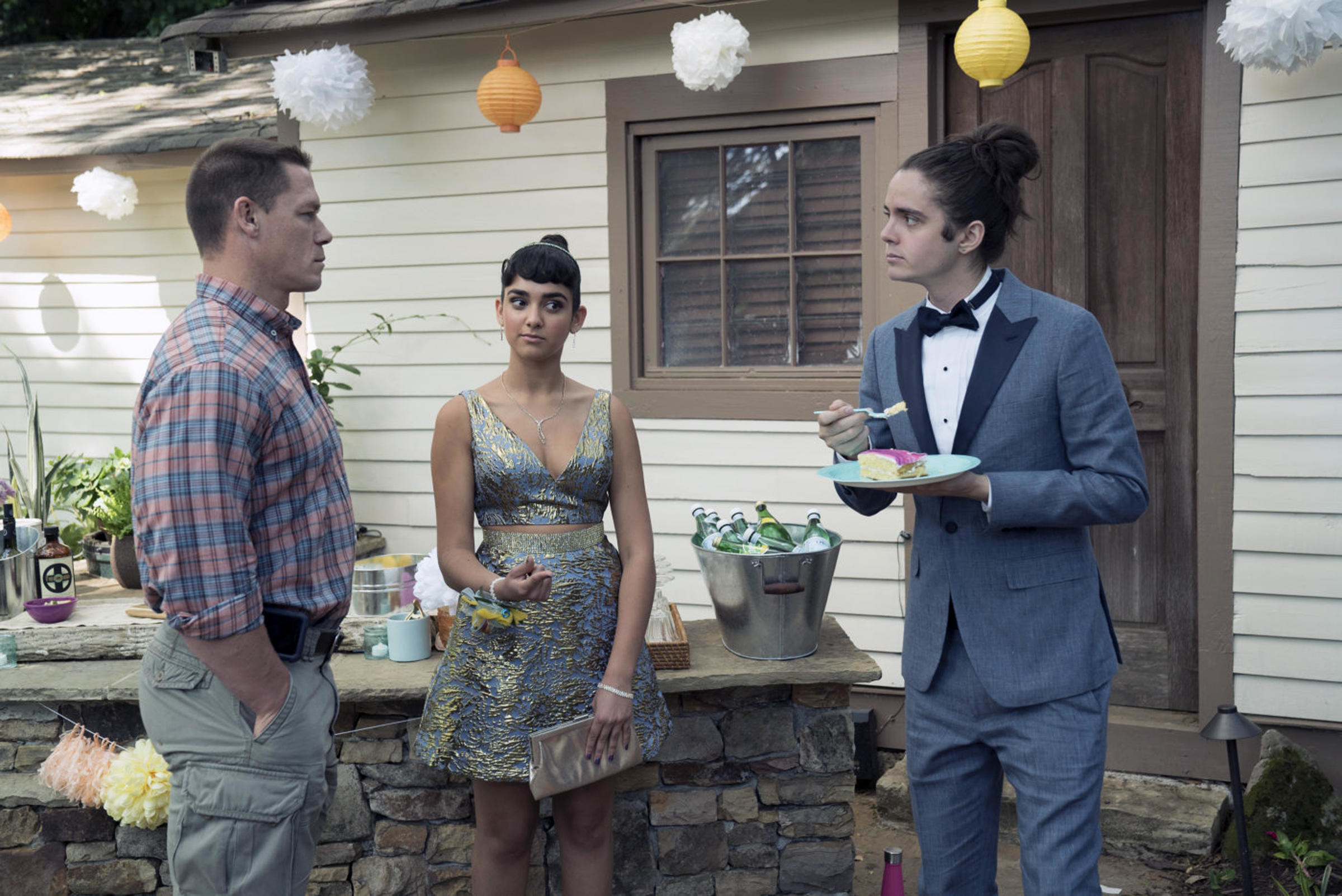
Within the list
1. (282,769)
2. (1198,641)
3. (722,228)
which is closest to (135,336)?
(722,228)

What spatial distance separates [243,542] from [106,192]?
504cm

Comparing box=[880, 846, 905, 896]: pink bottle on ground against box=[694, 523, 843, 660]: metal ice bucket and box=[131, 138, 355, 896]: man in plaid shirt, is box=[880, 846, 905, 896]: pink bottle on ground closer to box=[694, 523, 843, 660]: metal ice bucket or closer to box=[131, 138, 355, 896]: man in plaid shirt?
box=[694, 523, 843, 660]: metal ice bucket

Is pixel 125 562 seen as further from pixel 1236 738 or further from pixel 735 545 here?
pixel 1236 738

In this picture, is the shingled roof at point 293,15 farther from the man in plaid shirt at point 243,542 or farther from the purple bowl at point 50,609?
the man in plaid shirt at point 243,542

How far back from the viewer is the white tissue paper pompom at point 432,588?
3156mm

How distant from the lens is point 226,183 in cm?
202

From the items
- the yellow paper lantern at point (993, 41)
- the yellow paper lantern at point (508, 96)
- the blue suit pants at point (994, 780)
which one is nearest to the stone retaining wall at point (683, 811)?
the blue suit pants at point (994, 780)

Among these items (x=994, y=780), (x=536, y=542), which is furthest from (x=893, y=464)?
(x=536, y=542)

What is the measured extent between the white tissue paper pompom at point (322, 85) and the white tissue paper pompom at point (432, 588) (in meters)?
2.50

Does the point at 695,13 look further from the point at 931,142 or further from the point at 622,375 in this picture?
the point at 622,375

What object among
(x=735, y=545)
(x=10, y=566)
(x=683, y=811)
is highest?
(x=735, y=545)

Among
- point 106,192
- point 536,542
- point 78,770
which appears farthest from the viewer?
point 106,192

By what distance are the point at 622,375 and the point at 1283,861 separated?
3.08 m

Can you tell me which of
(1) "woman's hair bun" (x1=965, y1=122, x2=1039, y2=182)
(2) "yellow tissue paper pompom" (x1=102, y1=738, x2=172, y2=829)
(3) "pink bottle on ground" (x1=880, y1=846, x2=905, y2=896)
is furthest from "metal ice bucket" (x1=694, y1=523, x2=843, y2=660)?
(2) "yellow tissue paper pompom" (x1=102, y1=738, x2=172, y2=829)
